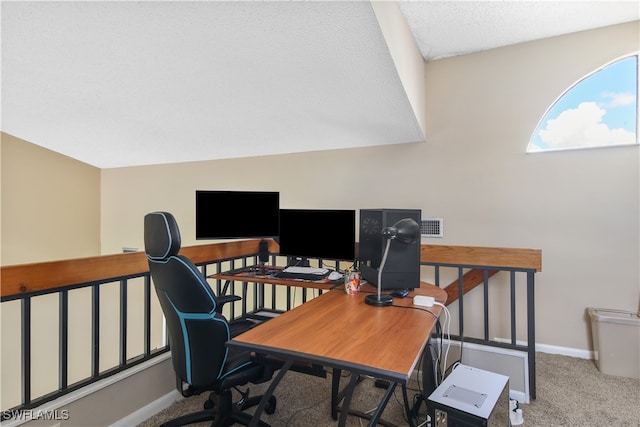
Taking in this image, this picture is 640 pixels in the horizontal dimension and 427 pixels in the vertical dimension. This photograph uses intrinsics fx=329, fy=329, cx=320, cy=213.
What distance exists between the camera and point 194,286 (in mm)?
1469

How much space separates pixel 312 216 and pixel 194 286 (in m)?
1.10

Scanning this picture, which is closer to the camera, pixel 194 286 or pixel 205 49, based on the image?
pixel 194 286

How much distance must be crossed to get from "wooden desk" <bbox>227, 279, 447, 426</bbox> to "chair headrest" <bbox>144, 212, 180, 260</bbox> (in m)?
0.56

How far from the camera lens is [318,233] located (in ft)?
7.72

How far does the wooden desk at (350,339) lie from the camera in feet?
3.32

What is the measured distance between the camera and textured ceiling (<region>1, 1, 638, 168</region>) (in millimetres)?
2113

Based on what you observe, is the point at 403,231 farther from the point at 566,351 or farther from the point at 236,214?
the point at 566,351

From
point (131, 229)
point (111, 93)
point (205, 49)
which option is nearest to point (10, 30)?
point (111, 93)

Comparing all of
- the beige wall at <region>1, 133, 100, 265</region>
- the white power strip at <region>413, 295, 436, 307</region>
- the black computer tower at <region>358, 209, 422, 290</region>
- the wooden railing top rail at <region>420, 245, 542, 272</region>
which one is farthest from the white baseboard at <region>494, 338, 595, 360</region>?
the beige wall at <region>1, 133, 100, 265</region>

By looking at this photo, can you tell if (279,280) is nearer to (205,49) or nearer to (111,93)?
(205,49)

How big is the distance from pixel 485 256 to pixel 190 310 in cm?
184

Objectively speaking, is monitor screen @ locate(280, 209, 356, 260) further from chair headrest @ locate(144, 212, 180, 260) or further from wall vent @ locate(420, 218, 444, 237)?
wall vent @ locate(420, 218, 444, 237)

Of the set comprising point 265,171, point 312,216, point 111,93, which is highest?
point 111,93

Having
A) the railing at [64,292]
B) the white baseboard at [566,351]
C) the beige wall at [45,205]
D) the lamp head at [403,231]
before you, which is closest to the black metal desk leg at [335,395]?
the lamp head at [403,231]
